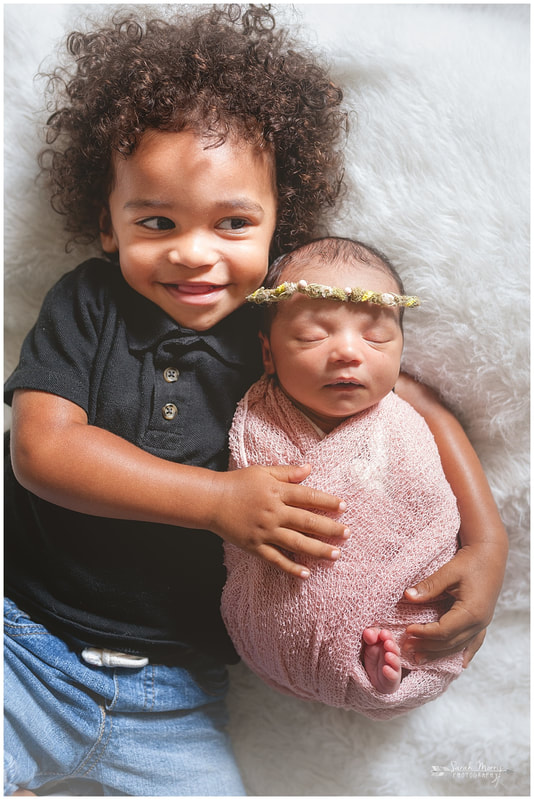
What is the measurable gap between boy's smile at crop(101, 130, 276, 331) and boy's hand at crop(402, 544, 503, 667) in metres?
0.45

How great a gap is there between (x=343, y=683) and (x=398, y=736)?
0.92 feet

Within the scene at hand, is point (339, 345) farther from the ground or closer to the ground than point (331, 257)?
closer to the ground

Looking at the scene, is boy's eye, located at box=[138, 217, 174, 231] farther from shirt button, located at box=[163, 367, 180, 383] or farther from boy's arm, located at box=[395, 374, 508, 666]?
boy's arm, located at box=[395, 374, 508, 666]

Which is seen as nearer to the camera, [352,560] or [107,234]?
[352,560]

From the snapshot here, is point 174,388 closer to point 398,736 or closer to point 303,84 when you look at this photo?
point 303,84

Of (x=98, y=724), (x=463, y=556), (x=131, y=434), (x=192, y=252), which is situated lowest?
(x=98, y=724)

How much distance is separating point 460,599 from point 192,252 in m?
0.57

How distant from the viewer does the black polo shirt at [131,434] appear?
36.1 inches

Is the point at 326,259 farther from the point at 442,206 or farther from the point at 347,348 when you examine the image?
the point at 442,206

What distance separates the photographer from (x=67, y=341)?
91 centimetres

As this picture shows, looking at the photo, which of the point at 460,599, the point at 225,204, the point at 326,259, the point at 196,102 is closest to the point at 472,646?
the point at 460,599

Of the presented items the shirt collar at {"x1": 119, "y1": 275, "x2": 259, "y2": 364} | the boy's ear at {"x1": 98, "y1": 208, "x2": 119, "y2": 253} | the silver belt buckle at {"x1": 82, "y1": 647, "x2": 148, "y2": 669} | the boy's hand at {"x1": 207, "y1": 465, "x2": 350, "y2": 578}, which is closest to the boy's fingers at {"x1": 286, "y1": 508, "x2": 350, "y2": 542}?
the boy's hand at {"x1": 207, "y1": 465, "x2": 350, "y2": 578}

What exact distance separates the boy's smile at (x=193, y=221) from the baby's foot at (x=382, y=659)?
1.50 ft

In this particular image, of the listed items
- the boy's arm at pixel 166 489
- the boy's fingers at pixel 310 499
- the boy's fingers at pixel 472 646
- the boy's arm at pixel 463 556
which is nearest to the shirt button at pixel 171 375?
the boy's arm at pixel 166 489
